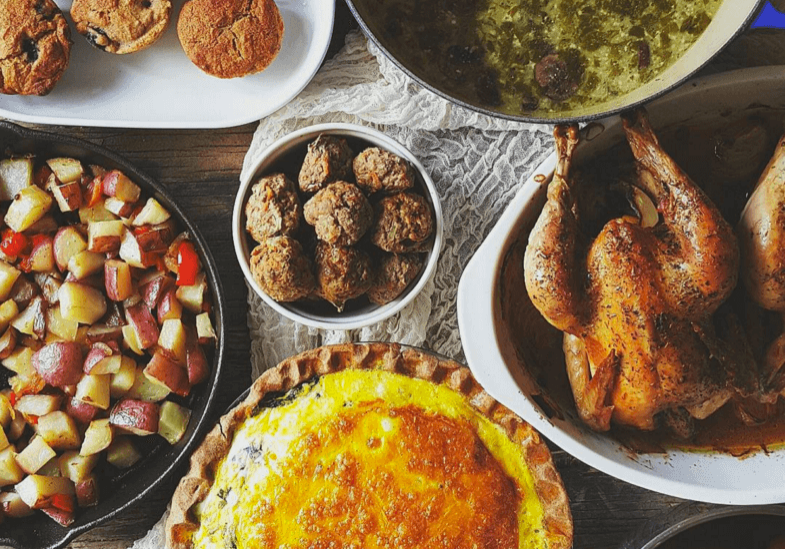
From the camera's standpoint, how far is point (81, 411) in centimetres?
276

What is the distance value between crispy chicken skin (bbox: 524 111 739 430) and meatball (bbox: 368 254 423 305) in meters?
0.45

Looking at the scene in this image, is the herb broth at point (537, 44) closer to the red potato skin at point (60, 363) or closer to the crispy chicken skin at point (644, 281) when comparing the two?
the crispy chicken skin at point (644, 281)

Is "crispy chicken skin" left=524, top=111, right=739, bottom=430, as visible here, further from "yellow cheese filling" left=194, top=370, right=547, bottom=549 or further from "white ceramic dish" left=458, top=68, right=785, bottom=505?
"yellow cheese filling" left=194, top=370, right=547, bottom=549

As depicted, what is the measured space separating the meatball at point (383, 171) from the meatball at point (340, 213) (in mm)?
61

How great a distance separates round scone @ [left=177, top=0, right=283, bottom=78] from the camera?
2.60 m

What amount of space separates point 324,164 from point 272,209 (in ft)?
0.68

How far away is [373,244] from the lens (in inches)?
105

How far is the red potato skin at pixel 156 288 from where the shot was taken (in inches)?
108

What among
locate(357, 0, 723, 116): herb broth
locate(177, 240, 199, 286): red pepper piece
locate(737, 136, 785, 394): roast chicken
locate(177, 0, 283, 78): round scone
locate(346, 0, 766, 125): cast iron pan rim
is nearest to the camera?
locate(346, 0, 766, 125): cast iron pan rim

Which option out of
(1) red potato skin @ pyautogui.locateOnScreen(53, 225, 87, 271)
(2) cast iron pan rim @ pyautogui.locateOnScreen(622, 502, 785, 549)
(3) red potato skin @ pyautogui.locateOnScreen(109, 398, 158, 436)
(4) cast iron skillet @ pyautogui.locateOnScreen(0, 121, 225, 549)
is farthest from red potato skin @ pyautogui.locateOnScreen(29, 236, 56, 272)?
(2) cast iron pan rim @ pyautogui.locateOnScreen(622, 502, 785, 549)

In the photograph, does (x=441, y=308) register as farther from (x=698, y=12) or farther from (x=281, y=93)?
(x=698, y=12)

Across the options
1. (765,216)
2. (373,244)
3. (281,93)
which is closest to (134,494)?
(373,244)

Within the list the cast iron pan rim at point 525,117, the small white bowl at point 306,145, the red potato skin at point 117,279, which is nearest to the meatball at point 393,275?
the small white bowl at point 306,145

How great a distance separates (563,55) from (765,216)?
2.26 feet
